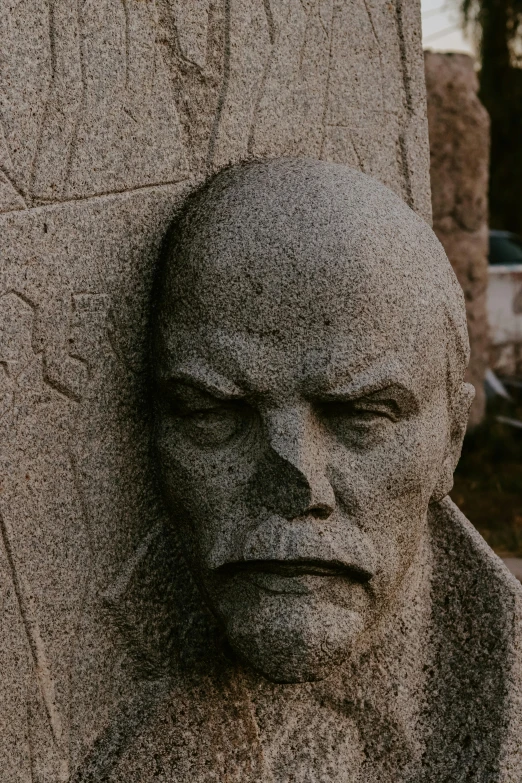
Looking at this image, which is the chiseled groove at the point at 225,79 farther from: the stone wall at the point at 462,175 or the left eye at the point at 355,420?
the stone wall at the point at 462,175

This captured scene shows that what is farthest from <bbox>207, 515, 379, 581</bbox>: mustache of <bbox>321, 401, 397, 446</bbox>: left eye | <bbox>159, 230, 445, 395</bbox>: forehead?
<bbox>159, 230, 445, 395</bbox>: forehead

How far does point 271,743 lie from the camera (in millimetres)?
2559

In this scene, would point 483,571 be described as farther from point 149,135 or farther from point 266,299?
point 149,135

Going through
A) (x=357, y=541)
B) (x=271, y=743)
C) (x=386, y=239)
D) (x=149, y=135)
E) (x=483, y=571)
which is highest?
(x=149, y=135)

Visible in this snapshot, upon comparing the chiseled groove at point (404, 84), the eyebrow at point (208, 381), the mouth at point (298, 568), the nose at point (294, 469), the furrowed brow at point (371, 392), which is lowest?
the mouth at point (298, 568)

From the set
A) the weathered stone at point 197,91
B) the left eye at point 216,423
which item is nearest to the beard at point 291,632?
the left eye at point 216,423

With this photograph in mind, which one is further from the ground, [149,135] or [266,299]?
[149,135]

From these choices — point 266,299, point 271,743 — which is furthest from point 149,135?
point 271,743

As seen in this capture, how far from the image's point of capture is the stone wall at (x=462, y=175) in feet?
21.6

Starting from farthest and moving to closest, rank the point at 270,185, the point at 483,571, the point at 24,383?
the point at 483,571
the point at 270,185
the point at 24,383

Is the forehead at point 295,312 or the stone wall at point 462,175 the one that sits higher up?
the forehead at point 295,312

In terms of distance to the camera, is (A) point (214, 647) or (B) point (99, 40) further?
(A) point (214, 647)

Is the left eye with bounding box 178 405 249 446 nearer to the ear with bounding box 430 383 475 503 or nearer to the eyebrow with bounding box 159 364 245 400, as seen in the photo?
the eyebrow with bounding box 159 364 245 400

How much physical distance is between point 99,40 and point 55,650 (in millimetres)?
1226
